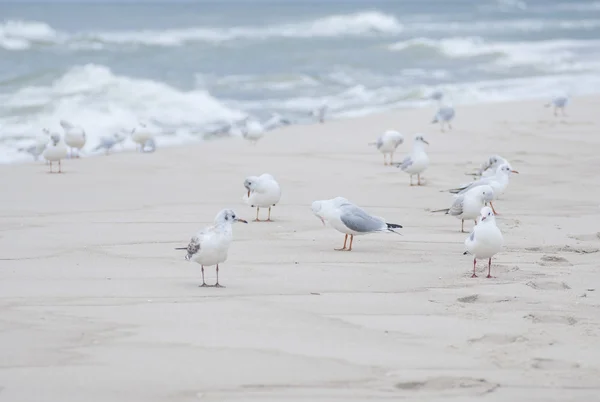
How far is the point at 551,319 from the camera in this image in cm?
589

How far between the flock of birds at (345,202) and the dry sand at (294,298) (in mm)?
197

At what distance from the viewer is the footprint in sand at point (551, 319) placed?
5.85 m

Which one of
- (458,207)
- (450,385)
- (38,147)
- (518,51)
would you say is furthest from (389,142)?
(518,51)

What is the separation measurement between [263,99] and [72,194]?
39.5 ft

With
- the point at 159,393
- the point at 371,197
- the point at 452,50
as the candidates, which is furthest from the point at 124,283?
the point at 452,50

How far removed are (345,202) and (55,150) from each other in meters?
5.72

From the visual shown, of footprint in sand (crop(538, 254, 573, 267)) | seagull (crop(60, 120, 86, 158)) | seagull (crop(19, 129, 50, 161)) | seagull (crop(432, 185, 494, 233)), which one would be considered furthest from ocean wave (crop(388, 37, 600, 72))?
footprint in sand (crop(538, 254, 573, 267))

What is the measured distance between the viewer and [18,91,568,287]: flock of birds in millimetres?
6699

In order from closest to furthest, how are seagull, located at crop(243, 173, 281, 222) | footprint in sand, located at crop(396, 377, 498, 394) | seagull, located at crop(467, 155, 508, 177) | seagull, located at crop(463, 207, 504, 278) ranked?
footprint in sand, located at crop(396, 377, 498, 394) → seagull, located at crop(463, 207, 504, 278) → seagull, located at crop(243, 173, 281, 222) → seagull, located at crop(467, 155, 508, 177)

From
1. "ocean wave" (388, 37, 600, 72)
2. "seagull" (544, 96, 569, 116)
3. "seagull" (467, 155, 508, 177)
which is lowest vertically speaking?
"seagull" (467, 155, 508, 177)

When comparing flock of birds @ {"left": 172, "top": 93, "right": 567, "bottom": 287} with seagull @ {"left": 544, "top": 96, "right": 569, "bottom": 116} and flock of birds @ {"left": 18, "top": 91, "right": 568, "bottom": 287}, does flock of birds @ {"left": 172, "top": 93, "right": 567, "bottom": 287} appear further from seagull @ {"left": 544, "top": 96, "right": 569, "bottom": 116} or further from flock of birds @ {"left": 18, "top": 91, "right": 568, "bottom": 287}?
seagull @ {"left": 544, "top": 96, "right": 569, "bottom": 116}

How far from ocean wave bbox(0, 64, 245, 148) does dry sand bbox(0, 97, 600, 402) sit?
21.3 ft

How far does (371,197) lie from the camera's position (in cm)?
1051

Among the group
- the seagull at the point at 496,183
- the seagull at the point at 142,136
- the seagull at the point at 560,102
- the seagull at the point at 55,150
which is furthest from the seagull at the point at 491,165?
the seagull at the point at 560,102
